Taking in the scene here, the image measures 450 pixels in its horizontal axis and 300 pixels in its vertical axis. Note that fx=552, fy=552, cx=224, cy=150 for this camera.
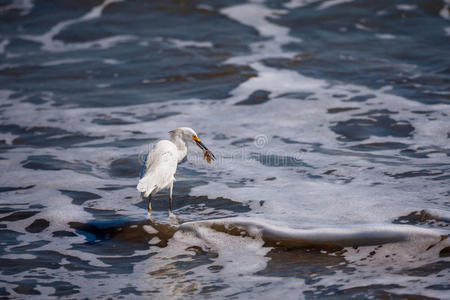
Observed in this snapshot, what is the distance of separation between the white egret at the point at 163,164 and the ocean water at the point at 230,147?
0.24 meters

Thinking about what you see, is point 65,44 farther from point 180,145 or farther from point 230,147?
point 180,145

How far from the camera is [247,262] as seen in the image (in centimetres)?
→ 364

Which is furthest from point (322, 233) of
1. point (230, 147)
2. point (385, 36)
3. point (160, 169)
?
point (385, 36)

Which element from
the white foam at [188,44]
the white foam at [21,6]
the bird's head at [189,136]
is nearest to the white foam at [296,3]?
the white foam at [188,44]

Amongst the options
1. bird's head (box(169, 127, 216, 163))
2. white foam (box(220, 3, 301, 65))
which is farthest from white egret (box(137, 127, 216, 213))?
white foam (box(220, 3, 301, 65))

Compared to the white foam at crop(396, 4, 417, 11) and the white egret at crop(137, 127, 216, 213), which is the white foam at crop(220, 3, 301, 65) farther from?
the white egret at crop(137, 127, 216, 213)

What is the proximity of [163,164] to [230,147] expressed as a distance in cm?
172

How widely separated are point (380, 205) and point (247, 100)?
384cm

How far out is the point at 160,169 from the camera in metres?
4.66

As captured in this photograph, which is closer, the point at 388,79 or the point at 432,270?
the point at 432,270

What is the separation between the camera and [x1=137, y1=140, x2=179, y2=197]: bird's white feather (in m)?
4.46

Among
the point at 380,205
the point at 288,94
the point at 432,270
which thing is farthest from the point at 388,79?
the point at 432,270

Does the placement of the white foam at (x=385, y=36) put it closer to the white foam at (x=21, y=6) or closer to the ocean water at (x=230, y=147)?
the ocean water at (x=230, y=147)

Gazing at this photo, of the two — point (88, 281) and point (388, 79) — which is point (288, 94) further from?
point (88, 281)
